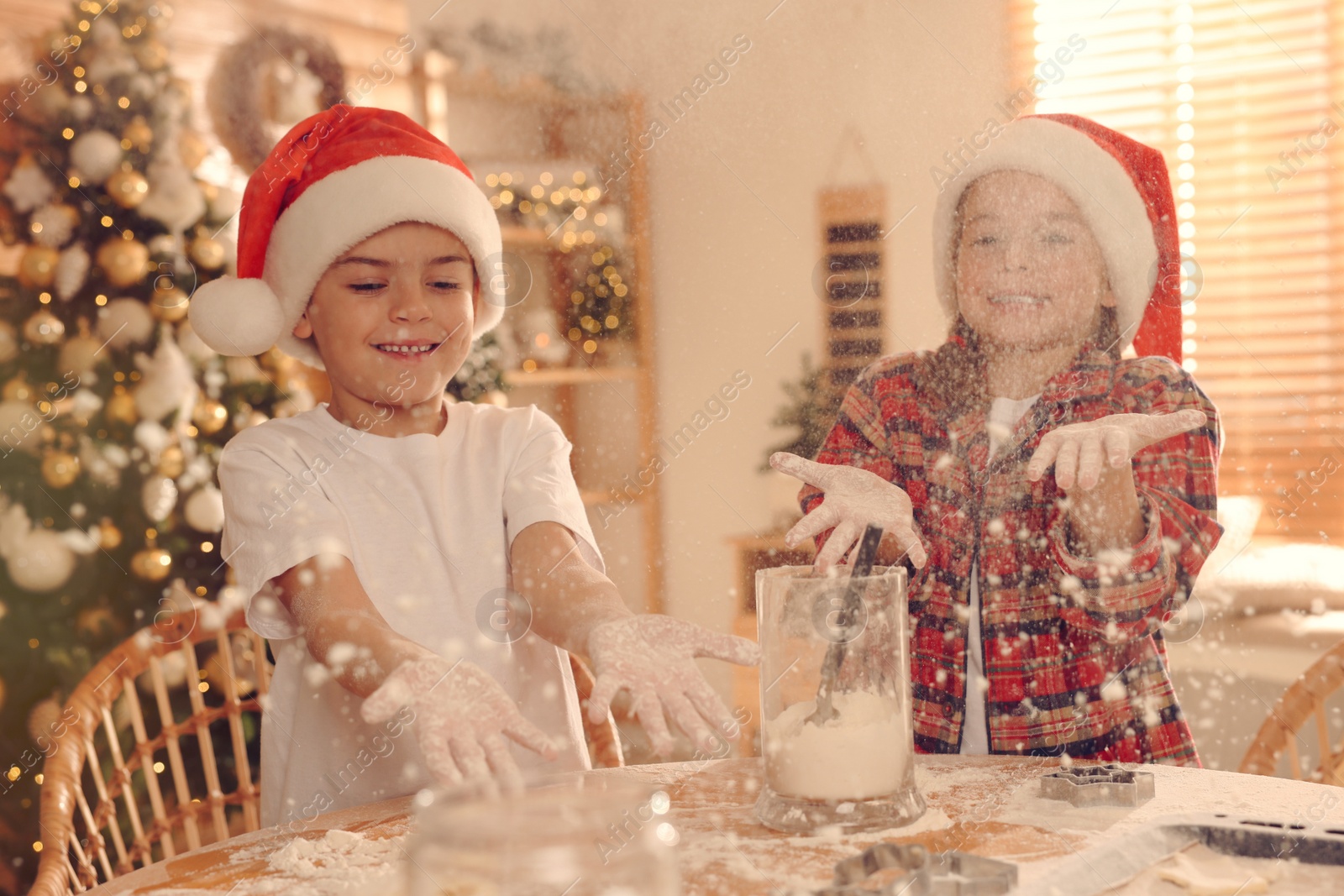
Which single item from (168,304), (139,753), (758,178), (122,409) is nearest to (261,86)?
(168,304)

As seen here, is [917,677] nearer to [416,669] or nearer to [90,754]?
[416,669]

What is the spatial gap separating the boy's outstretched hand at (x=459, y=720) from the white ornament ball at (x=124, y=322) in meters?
1.00

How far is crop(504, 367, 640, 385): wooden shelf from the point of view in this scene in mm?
1021

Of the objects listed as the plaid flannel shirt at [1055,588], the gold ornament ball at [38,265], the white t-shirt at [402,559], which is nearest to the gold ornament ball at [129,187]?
the gold ornament ball at [38,265]

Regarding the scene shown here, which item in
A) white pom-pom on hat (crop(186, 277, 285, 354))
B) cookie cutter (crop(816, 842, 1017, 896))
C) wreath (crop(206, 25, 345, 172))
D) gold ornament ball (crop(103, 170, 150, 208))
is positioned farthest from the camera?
gold ornament ball (crop(103, 170, 150, 208))

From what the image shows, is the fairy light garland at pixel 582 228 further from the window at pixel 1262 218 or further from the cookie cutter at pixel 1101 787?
the cookie cutter at pixel 1101 787

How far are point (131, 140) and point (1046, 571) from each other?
1183 millimetres

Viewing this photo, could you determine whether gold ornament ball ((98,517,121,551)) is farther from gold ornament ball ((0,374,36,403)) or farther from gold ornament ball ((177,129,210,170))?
gold ornament ball ((177,129,210,170))

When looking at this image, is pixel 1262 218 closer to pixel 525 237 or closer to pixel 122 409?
pixel 525 237

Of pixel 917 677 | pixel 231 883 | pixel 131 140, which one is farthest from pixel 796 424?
pixel 131 140

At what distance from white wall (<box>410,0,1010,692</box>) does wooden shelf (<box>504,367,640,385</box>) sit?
38 mm

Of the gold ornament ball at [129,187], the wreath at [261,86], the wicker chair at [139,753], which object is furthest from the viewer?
the gold ornament ball at [129,187]

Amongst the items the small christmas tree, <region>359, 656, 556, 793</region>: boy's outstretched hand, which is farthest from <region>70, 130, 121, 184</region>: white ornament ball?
<region>359, 656, 556, 793</region>: boy's outstretched hand

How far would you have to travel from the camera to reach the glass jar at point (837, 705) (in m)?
0.63
